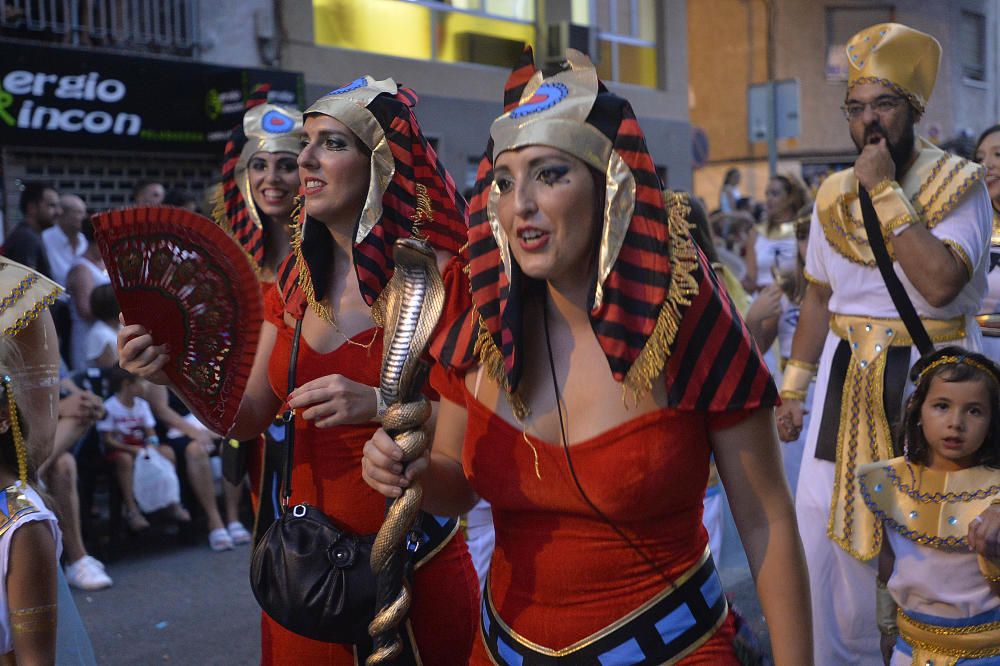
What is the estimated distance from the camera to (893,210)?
404cm

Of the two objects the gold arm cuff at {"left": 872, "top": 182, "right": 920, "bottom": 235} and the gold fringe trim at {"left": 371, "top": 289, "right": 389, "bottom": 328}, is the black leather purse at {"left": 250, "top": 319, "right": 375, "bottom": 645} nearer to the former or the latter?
the gold fringe trim at {"left": 371, "top": 289, "right": 389, "bottom": 328}

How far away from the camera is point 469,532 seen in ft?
16.6

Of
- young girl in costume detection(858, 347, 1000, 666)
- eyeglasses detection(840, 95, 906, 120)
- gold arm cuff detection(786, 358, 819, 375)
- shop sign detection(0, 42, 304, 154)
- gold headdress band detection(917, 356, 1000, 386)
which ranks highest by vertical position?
shop sign detection(0, 42, 304, 154)

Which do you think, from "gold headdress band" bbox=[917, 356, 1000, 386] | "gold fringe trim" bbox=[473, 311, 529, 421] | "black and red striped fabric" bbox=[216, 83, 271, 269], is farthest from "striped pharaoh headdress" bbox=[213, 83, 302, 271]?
"gold headdress band" bbox=[917, 356, 1000, 386]

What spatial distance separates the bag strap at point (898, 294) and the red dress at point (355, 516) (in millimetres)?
1857

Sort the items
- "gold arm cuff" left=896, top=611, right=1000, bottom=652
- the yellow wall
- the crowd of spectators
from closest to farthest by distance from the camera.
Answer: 1. "gold arm cuff" left=896, top=611, right=1000, bottom=652
2. the crowd of spectators
3. the yellow wall

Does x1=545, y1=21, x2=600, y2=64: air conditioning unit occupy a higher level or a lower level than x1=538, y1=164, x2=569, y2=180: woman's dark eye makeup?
higher

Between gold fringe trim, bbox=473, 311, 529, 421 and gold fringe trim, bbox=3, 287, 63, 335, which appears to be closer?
gold fringe trim, bbox=473, 311, 529, 421

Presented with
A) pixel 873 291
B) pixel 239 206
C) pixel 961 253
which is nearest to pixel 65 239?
pixel 239 206

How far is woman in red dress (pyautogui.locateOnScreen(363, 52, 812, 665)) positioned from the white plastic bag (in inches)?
224

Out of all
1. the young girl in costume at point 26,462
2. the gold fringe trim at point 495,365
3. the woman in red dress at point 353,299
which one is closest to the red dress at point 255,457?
the woman in red dress at point 353,299

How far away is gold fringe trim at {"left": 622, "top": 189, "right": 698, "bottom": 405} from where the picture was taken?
2174mm

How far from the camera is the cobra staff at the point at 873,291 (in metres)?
4.07

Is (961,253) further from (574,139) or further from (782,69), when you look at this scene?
(782,69)
